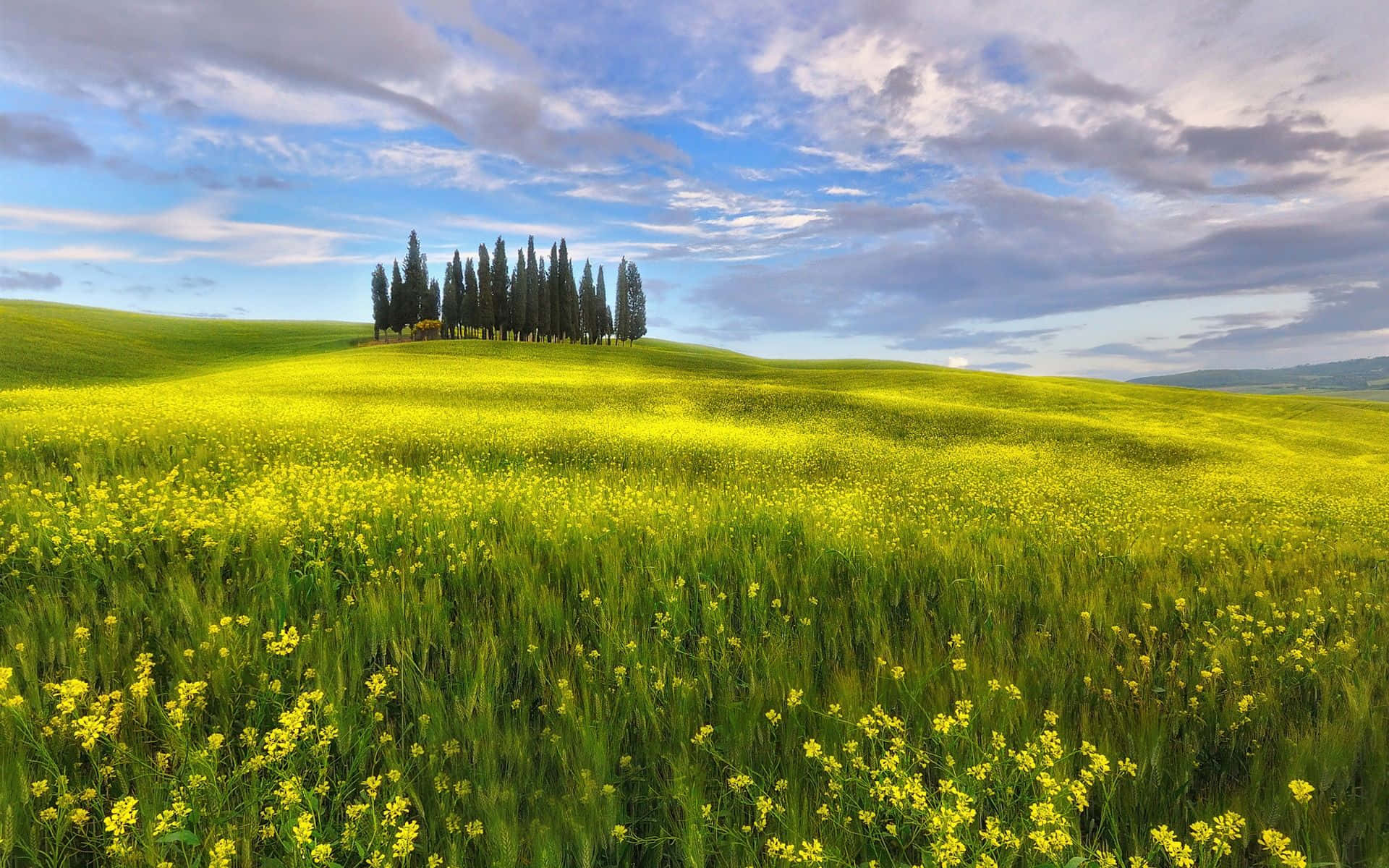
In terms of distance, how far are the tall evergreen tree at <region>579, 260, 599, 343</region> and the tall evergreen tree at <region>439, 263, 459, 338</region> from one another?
17280 millimetres

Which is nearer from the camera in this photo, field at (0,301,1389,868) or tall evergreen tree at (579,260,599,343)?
field at (0,301,1389,868)

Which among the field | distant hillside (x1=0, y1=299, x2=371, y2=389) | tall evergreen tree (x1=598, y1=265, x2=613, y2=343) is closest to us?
the field

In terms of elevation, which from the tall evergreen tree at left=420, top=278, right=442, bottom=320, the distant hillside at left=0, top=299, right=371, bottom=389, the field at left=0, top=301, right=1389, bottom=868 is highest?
the tall evergreen tree at left=420, top=278, right=442, bottom=320

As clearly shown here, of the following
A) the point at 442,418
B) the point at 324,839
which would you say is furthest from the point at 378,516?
the point at 442,418

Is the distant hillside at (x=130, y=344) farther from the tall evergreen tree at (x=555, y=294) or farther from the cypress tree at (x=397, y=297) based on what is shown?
the tall evergreen tree at (x=555, y=294)

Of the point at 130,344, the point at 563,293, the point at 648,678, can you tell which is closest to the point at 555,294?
the point at 563,293

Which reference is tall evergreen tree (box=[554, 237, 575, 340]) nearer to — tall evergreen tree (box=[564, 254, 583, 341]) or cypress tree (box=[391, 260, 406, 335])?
tall evergreen tree (box=[564, 254, 583, 341])

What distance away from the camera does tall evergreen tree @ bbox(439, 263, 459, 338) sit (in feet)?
263

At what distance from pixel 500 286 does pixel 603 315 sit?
56.6 ft

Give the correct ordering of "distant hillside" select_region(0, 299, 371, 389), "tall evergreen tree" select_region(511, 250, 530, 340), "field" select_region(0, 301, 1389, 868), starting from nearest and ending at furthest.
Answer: "field" select_region(0, 301, 1389, 868)
"distant hillside" select_region(0, 299, 371, 389)
"tall evergreen tree" select_region(511, 250, 530, 340)

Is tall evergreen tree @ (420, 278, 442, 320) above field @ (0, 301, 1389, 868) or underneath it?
above

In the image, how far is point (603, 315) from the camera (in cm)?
8981

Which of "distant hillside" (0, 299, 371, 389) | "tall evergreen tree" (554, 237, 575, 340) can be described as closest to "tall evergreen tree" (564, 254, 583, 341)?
"tall evergreen tree" (554, 237, 575, 340)

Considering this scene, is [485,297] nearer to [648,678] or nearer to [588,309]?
[588,309]
